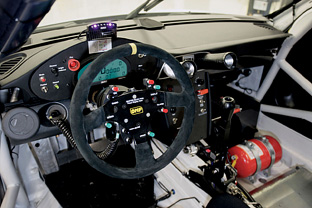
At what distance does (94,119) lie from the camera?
951 millimetres

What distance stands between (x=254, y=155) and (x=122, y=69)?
1205 mm

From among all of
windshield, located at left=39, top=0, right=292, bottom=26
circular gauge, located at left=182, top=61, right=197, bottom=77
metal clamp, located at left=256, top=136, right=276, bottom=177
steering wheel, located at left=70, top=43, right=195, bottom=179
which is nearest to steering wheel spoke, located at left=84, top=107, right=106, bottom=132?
steering wheel, located at left=70, top=43, right=195, bottom=179

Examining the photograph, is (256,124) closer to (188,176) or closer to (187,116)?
(188,176)

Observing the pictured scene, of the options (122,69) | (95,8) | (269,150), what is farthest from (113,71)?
(269,150)

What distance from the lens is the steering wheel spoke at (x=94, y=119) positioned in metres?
0.93

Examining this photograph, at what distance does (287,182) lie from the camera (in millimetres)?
1891

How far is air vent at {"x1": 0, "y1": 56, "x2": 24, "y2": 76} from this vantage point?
4.14ft

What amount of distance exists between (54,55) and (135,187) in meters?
1.17

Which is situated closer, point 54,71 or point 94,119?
point 94,119

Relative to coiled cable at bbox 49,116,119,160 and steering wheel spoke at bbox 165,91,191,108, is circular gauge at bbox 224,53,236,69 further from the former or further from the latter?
coiled cable at bbox 49,116,119,160

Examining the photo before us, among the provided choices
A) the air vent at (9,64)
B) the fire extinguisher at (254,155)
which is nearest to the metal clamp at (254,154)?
the fire extinguisher at (254,155)

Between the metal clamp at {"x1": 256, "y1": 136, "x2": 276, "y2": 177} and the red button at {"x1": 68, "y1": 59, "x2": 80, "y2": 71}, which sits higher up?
the red button at {"x1": 68, "y1": 59, "x2": 80, "y2": 71}

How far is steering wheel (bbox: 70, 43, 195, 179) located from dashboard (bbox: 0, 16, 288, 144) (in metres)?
0.12

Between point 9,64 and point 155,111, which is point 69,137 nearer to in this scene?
point 155,111
